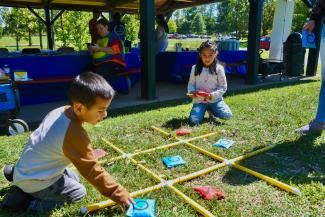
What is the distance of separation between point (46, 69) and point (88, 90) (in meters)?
4.96

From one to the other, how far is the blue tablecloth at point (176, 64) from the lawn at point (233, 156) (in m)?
3.06

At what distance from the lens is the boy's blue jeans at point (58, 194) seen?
2.43 m

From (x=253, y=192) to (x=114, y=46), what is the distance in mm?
4548

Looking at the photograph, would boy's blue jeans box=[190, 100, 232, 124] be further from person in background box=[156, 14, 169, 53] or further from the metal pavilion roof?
the metal pavilion roof

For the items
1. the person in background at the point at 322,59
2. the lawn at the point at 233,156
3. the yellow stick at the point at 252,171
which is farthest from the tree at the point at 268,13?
the yellow stick at the point at 252,171

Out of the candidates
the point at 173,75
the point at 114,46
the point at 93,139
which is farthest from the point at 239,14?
the point at 93,139

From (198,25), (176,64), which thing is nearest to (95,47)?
(176,64)

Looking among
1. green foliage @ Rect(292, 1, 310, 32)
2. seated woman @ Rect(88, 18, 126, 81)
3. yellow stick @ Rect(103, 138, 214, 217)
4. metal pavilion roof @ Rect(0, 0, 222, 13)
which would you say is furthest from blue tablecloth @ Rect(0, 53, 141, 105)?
green foliage @ Rect(292, 1, 310, 32)

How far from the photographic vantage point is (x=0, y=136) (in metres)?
4.39

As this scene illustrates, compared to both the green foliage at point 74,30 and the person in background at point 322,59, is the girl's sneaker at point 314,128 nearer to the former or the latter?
the person in background at point 322,59

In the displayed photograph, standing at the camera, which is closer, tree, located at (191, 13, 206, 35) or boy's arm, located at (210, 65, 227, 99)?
boy's arm, located at (210, 65, 227, 99)

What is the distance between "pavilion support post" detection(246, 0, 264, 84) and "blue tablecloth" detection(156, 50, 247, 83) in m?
1.36

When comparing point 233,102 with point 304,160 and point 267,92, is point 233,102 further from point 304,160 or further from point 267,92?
point 304,160

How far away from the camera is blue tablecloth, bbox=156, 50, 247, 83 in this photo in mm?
8938
